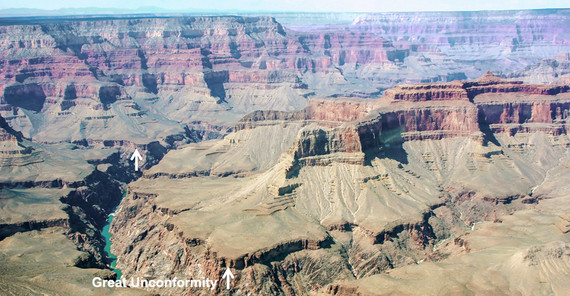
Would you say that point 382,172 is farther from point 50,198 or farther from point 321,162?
point 50,198

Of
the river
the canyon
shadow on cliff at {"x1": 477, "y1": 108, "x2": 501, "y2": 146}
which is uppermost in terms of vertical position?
shadow on cliff at {"x1": 477, "y1": 108, "x2": 501, "y2": 146}

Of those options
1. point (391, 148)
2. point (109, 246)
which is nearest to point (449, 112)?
point (391, 148)

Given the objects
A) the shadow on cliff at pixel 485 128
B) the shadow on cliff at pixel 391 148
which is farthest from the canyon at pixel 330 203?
the shadow on cliff at pixel 391 148

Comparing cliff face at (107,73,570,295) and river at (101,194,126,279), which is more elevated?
cliff face at (107,73,570,295)

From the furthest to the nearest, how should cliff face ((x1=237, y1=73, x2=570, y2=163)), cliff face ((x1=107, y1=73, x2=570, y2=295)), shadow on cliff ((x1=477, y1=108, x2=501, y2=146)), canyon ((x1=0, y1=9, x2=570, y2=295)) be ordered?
shadow on cliff ((x1=477, y1=108, x2=501, y2=146)) → cliff face ((x1=237, y1=73, x2=570, y2=163)) → cliff face ((x1=107, y1=73, x2=570, y2=295)) → canyon ((x1=0, y1=9, x2=570, y2=295))

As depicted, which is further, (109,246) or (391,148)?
(391,148)

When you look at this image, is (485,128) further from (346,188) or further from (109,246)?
(109,246)

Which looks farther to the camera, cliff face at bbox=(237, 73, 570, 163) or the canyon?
cliff face at bbox=(237, 73, 570, 163)

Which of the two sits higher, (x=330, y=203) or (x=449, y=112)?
(x=449, y=112)

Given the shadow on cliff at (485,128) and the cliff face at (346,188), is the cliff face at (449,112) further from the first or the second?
the cliff face at (346,188)

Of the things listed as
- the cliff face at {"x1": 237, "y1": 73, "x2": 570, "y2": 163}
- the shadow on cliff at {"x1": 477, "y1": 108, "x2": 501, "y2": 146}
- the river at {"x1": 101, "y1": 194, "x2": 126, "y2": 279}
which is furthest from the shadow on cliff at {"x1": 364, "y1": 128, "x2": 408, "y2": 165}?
the river at {"x1": 101, "y1": 194, "x2": 126, "y2": 279}

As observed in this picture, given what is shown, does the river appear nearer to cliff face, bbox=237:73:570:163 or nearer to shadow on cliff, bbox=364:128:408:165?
cliff face, bbox=237:73:570:163
